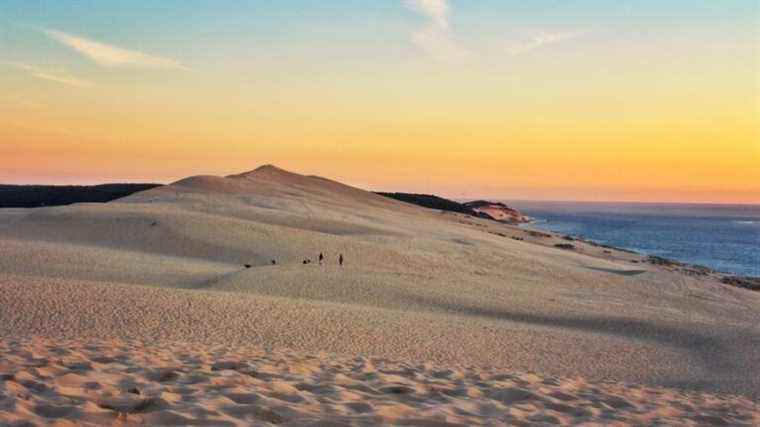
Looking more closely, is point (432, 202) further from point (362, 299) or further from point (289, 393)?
point (289, 393)

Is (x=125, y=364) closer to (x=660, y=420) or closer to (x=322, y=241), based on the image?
(x=660, y=420)

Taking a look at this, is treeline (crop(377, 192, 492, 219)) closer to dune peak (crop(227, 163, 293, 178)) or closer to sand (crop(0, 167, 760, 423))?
dune peak (crop(227, 163, 293, 178))

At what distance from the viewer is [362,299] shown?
54.7 ft

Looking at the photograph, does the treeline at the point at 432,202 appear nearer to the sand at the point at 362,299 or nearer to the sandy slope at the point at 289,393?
the sand at the point at 362,299

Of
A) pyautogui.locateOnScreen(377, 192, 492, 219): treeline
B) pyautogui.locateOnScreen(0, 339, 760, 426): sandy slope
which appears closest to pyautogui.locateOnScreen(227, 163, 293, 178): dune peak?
pyautogui.locateOnScreen(377, 192, 492, 219): treeline

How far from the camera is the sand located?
1148cm

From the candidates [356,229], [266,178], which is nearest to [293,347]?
[356,229]

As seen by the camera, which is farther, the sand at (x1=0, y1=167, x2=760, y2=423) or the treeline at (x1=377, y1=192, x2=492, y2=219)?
the treeline at (x1=377, y1=192, x2=492, y2=219)

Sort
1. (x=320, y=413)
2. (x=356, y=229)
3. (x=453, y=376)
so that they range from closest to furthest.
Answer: (x=320, y=413)
(x=453, y=376)
(x=356, y=229)

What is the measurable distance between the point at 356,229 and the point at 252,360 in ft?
73.8

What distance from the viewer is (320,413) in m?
6.33

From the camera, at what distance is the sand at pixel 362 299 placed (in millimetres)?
11484

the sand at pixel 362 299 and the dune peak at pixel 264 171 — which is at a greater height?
the dune peak at pixel 264 171

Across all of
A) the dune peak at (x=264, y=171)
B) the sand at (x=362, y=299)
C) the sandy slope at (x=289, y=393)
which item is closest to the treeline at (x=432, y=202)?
the dune peak at (x=264, y=171)
